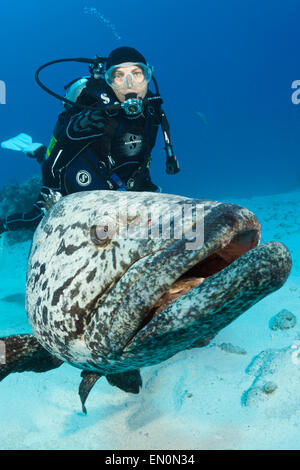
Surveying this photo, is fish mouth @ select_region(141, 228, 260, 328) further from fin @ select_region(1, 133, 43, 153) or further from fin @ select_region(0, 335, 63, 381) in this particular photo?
fin @ select_region(1, 133, 43, 153)

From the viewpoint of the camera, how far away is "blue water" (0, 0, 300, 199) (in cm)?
11719

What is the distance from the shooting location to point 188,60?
143 m

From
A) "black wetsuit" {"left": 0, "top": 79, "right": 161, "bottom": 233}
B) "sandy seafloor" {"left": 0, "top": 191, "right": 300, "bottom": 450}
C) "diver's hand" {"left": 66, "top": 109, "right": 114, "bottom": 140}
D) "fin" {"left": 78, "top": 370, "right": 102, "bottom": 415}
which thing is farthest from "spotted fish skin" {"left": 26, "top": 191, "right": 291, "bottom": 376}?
"diver's hand" {"left": 66, "top": 109, "right": 114, "bottom": 140}

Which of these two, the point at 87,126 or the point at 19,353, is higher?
the point at 87,126

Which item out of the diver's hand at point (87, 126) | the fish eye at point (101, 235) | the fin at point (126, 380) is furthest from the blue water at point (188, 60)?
the fish eye at point (101, 235)

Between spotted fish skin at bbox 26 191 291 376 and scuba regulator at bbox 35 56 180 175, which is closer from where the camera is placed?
spotted fish skin at bbox 26 191 291 376

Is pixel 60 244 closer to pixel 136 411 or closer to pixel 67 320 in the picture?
pixel 67 320

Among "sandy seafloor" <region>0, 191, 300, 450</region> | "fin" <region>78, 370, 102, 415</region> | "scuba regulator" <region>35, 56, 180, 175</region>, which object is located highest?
"scuba regulator" <region>35, 56, 180, 175</region>

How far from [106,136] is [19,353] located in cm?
306

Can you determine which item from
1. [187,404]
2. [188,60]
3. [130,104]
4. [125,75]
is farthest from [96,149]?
[188,60]

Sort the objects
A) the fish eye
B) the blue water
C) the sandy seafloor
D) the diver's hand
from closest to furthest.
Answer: the fish eye → the sandy seafloor → the diver's hand → the blue water

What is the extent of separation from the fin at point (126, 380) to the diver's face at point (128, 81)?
3.93m

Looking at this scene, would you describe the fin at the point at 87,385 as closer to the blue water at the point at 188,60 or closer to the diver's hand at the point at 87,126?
the diver's hand at the point at 87,126

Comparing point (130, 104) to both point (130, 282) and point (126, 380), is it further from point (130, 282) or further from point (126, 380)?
point (126, 380)
